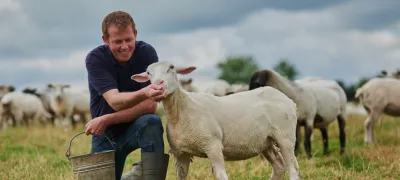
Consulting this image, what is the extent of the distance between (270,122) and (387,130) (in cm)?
1185

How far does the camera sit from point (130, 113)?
5863 millimetres

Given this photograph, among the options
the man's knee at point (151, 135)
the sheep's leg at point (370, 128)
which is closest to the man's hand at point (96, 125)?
the man's knee at point (151, 135)

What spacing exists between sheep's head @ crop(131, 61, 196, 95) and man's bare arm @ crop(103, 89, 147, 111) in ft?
0.68

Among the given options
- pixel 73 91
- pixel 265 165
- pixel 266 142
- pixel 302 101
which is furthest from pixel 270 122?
pixel 73 91

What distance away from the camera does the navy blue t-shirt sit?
6.04 m

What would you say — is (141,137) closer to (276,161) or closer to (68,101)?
(276,161)

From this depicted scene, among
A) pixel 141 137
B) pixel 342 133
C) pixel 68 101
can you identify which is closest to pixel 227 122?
pixel 141 137

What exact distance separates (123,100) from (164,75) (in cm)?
57

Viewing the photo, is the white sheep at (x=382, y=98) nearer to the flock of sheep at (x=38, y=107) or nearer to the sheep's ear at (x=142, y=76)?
the sheep's ear at (x=142, y=76)

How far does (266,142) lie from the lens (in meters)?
6.33

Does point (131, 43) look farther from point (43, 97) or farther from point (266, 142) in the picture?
point (43, 97)

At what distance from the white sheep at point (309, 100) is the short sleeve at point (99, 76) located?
4.97 meters

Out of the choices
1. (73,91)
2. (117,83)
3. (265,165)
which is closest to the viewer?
(117,83)

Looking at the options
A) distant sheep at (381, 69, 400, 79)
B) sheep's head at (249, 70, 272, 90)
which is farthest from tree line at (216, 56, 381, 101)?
sheep's head at (249, 70, 272, 90)
